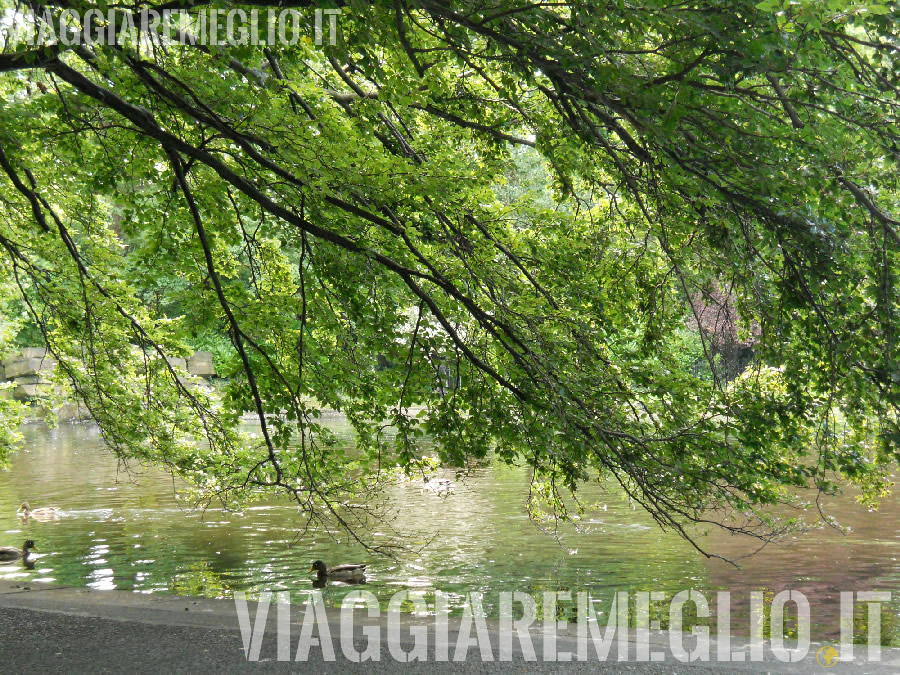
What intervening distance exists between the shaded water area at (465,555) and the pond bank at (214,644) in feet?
4.91

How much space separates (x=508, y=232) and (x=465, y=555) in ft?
17.3

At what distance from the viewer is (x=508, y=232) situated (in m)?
8.88

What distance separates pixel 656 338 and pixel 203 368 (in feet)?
122

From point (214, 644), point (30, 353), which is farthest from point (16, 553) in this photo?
point (30, 353)

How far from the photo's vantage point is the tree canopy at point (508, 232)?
4520mm

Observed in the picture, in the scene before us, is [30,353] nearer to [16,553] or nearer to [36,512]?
[36,512]

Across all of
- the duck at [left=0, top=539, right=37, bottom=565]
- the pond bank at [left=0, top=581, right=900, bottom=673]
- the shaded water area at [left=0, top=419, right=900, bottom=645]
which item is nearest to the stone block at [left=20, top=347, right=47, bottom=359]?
the shaded water area at [left=0, top=419, right=900, bottom=645]

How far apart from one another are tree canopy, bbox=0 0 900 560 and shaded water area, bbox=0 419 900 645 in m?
2.09

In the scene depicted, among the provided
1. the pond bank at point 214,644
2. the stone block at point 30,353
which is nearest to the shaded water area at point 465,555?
the pond bank at point 214,644

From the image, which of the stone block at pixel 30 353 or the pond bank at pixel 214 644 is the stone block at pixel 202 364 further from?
the pond bank at pixel 214 644

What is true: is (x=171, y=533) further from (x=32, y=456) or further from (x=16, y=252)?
(x=32, y=456)

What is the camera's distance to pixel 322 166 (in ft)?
19.1

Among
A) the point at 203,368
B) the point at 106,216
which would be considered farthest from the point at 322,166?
the point at 203,368

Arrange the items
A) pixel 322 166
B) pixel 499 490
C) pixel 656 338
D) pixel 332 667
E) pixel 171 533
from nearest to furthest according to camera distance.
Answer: pixel 332 667
pixel 322 166
pixel 656 338
pixel 171 533
pixel 499 490
